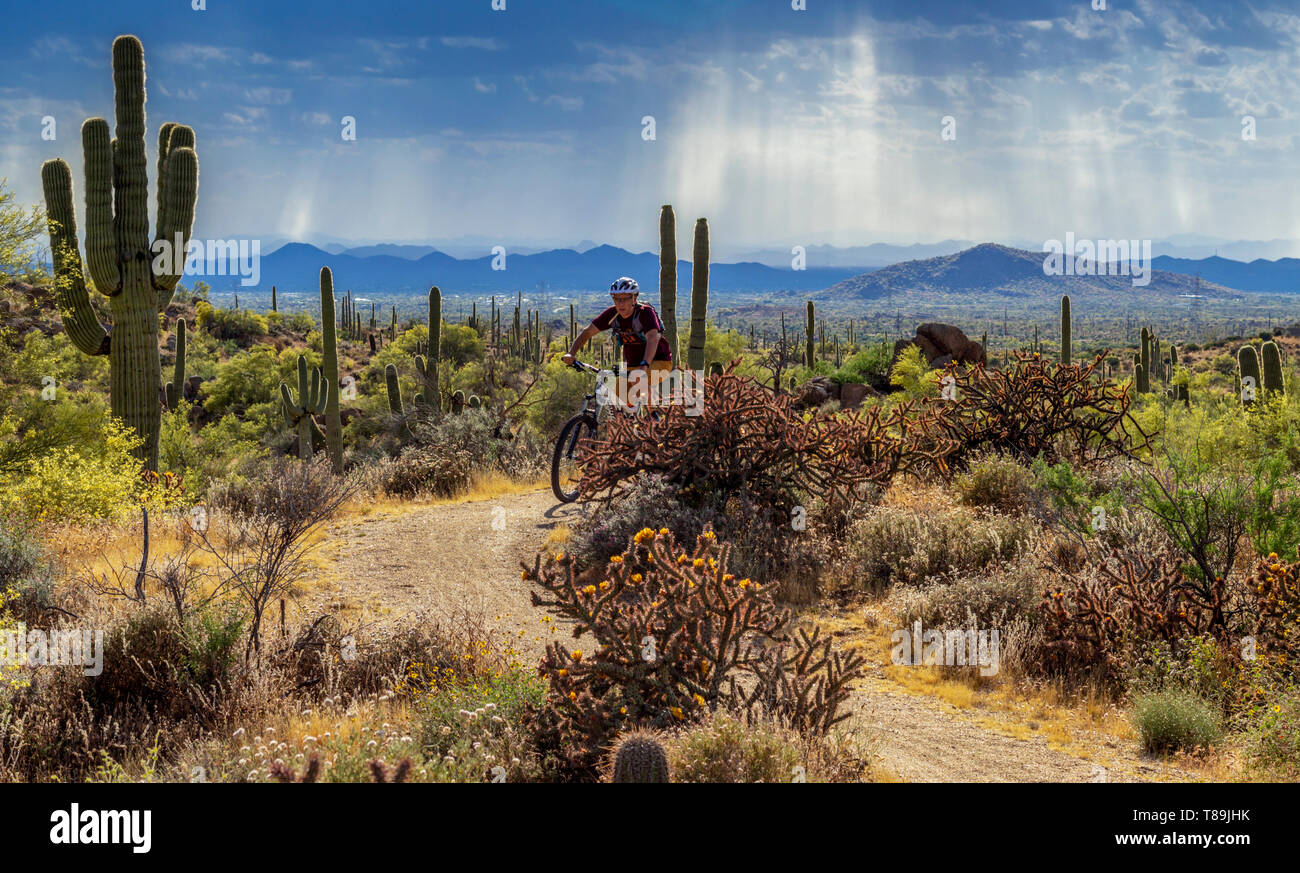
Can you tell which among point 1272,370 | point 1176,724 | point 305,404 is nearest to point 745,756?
point 1176,724

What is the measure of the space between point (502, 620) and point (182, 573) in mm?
2575

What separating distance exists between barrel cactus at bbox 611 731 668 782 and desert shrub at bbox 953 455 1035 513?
6.42 metres

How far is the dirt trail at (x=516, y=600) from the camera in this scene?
474 cm

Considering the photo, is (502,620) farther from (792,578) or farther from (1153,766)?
(1153,766)

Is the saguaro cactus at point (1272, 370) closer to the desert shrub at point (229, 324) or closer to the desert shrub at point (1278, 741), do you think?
the desert shrub at point (1278, 741)

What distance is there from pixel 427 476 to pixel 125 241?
541 cm

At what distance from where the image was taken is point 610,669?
176 inches

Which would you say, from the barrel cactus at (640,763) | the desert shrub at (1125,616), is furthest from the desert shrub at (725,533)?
the barrel cactus at (640,763)

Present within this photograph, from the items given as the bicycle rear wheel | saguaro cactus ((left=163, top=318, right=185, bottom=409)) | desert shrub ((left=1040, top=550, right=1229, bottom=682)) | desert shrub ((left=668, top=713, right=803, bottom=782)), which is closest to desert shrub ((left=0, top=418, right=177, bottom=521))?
the bicycle rear wheel

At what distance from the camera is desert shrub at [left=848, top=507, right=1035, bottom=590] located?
7.75m

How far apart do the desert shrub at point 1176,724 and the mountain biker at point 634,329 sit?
17.4 feet
